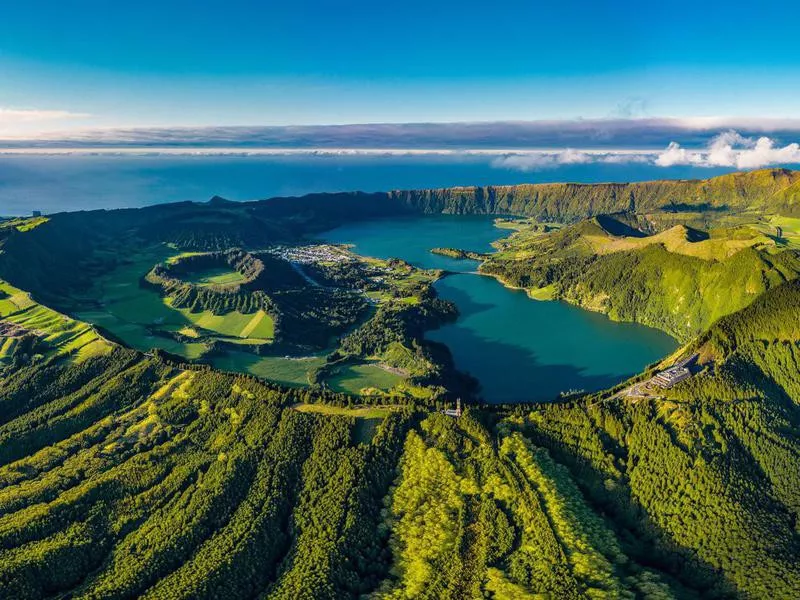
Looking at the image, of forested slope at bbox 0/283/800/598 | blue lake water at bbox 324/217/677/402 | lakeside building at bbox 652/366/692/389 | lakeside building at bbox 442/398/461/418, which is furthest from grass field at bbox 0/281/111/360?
lakeside building at bbox 652/366/692/389

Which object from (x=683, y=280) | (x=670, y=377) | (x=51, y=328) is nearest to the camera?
(x=670, y=377)

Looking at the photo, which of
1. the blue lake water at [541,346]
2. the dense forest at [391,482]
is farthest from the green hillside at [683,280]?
the dense forest at [391,482]

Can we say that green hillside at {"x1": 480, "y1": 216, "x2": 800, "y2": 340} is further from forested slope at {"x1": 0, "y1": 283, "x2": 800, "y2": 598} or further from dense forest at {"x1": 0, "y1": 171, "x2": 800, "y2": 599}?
forested slope at {"x1": 0, "y1": 283, "x2": 800, "y2": 598}

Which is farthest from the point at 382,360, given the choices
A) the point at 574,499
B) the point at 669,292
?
the point at 669,292

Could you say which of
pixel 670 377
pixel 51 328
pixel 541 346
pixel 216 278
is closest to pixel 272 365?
pixel 51 328

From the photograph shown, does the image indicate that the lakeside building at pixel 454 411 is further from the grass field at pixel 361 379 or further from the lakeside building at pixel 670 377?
the lakeside building at pixel 670 377

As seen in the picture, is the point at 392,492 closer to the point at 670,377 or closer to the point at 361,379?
the point at 361,379

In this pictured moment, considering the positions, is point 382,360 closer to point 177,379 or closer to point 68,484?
point 177,379

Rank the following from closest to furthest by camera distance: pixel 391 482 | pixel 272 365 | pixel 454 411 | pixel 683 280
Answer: pixel 391 482 → pixel 454 411 → pixel 272 365 → pixel 683 280
